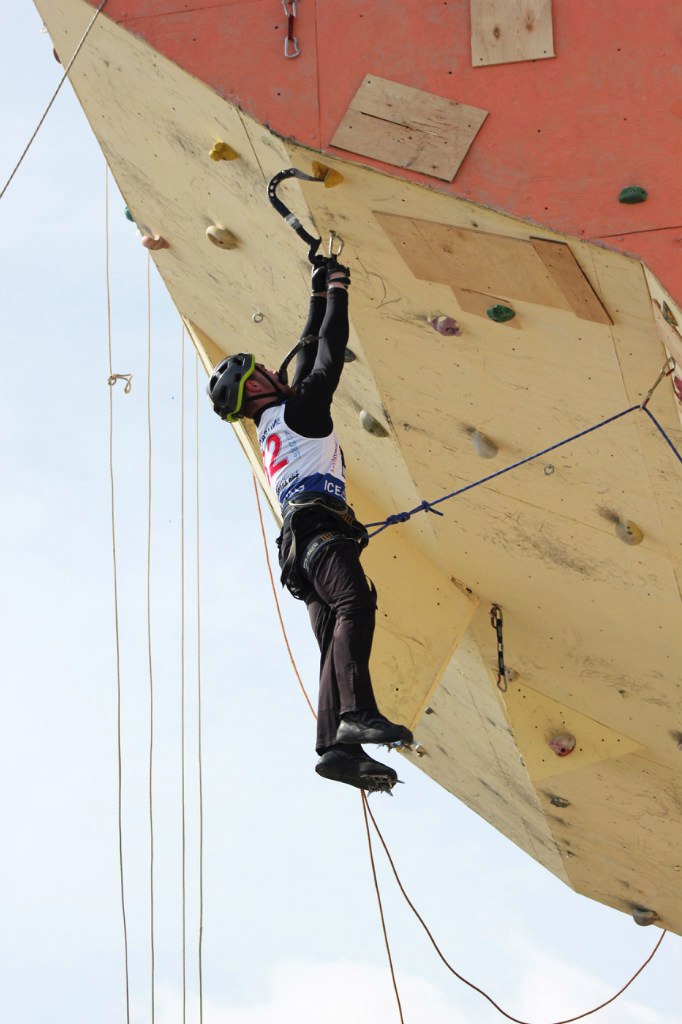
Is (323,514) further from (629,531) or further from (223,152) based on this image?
(629,531)

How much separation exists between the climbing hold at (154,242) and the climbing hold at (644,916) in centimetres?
405

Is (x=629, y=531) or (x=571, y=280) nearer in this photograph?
(x=571, y=280)

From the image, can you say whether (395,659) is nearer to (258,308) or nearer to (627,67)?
(258,308)

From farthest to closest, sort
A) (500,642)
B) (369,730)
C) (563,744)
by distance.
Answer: (563,744) < (500,642) < (369,730)

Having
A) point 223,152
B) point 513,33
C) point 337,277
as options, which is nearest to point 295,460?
point 337,277

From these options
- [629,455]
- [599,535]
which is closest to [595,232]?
[629,455]

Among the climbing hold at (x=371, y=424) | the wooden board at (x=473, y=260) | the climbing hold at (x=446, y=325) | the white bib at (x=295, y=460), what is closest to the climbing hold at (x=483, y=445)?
the climbing hold at (x=371, y=424)

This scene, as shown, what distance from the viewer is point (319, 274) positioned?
4578 millimetres

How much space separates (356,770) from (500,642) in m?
2.34

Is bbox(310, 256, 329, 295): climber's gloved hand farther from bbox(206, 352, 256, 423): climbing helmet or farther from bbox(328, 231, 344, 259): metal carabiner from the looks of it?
bbox(206, 352, 256, 423): climbing helmet

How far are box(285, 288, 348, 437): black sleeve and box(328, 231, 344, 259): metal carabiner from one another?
241 mm

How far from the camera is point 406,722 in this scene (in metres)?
6.33

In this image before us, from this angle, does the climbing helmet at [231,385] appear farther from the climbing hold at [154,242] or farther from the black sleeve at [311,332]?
the climbing hold at [154,242]

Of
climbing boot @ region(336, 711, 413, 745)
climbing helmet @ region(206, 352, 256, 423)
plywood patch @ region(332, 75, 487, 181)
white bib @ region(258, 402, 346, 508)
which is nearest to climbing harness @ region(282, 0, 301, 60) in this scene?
plywood patch @ region(332, 75, 487, 181)
